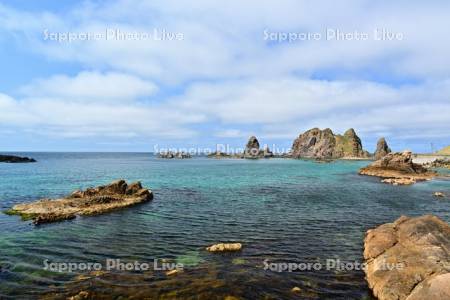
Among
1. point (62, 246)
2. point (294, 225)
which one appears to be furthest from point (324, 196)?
point (62, 246)

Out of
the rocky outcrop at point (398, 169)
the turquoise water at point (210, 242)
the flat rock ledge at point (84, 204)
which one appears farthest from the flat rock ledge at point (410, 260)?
the rocky outcrop at point (398, 169)

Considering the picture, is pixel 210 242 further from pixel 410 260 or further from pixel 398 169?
pixel 398 169

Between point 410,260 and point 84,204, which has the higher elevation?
point 84,204

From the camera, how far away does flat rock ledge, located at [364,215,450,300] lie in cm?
1594

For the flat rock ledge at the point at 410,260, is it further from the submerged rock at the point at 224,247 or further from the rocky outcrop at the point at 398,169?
the rocky outcrop at the point at 398,169

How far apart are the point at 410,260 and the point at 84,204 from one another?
1478 inches

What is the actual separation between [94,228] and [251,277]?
1952 cm

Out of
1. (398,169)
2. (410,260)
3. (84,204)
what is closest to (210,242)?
(410,260)

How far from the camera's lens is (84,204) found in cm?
4153

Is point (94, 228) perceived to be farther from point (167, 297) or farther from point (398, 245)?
point (398, 245)

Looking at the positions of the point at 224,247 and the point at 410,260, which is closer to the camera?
the point at 410,260

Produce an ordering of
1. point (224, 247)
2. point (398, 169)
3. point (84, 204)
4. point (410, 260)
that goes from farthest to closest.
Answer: point (398, 169) < point (84, 204) < point (224, 247) < point (410, 260)

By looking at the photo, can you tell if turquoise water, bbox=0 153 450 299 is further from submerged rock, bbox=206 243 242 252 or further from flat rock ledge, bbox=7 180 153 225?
flat rock ledge, bbox=7 180 153 225

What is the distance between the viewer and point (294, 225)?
111ft
